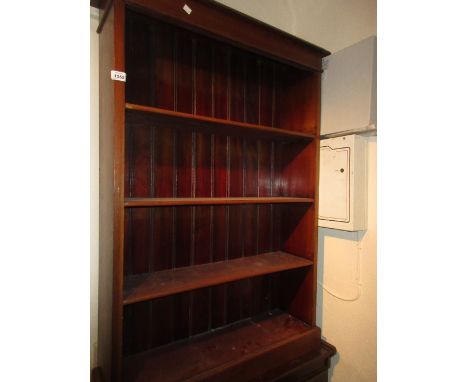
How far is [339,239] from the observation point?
5.09 feet

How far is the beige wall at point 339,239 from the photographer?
49.7 inches

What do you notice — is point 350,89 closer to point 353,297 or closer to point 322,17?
point 322,17

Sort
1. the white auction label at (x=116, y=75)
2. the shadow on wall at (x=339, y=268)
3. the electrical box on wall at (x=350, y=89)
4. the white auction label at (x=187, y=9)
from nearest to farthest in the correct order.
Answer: the white auction label at (x=116, y=75)
the white auction label at (x=187, y=9)
the electrical box on wall at (x=350, y=89)
the shadow on wall at (x=339, y=268)

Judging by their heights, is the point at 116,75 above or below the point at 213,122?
above

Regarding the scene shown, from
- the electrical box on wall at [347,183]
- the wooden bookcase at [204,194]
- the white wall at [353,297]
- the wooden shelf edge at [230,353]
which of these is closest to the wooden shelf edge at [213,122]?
the wooden bookcase at [204,194]

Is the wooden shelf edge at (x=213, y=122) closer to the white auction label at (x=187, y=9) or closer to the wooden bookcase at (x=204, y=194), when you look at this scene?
the wooden bookcase at (x=204, y=194)

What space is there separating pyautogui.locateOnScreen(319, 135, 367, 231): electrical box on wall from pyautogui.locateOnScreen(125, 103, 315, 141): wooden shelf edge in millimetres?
177

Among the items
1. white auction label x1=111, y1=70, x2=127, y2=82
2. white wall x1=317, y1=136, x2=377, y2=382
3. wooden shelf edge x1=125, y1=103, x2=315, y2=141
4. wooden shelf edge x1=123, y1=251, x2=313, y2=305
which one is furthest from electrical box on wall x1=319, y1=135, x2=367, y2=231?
white auction label x1=111, y1=70, x2=127, y2=82

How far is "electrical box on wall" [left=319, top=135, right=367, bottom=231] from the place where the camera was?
1.41 metres

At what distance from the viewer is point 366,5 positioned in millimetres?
1543

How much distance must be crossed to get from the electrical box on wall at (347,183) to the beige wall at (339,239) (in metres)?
0.05

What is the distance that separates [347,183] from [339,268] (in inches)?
20.0

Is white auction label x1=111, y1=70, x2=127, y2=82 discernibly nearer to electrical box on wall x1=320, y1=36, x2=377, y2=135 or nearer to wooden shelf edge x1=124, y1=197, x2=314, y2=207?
wooden shelf edge x1=124, y1=197, x2=314, y2=207

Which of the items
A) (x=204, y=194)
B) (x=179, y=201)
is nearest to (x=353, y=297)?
(x=204, y=194)
